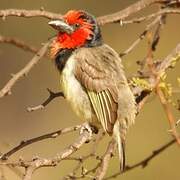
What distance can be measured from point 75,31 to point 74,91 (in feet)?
1.39

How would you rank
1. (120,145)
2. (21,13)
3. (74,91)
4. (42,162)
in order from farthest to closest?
(74,91), (120,145), (21,13), (42,162)

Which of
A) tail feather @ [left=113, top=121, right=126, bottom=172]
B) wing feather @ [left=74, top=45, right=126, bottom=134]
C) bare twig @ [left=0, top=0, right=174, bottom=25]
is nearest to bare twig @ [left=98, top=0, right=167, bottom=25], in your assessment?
bare twig @ [left=0, top=0, right=174, bottom=25]

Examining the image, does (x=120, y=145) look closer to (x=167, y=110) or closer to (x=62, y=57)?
(x=62, y=57)

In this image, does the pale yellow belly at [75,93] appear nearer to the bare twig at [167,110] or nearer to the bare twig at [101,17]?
the bare twig at [101,17]

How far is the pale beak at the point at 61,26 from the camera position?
5.48 metres

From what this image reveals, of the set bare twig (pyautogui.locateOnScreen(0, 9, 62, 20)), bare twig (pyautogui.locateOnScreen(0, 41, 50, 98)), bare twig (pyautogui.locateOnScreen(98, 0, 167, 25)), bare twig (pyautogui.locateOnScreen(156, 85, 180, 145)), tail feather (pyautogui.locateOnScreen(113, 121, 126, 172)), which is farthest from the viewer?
bare twig (pyautogui.locateOnScreen(98, 0, 167, 25))

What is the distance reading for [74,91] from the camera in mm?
5414

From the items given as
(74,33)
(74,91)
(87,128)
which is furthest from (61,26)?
(87,128)

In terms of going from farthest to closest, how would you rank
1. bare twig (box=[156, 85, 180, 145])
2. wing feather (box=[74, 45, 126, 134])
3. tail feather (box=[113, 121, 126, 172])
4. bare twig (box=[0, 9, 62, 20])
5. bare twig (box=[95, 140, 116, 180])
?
wing feather (box=[74, 45, 126, 134]) → tail feather (box=[113, 121, 126, 172]) → bare twig (box=[0, 9, 62, 20]) → bare twig (box=[95, 140, 116, 180]) → bare twig (box=[156, 85, 180, 145])

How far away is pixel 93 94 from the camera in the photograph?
5.45 m

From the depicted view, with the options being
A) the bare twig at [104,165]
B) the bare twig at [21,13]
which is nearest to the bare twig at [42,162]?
the bare twig at [104,165]

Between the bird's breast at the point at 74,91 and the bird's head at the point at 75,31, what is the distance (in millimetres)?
135

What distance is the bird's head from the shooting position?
5594mm

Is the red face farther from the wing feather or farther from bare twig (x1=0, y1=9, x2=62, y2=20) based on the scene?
bare twig (x1=0, y1=9, x2=62, y2=20)
